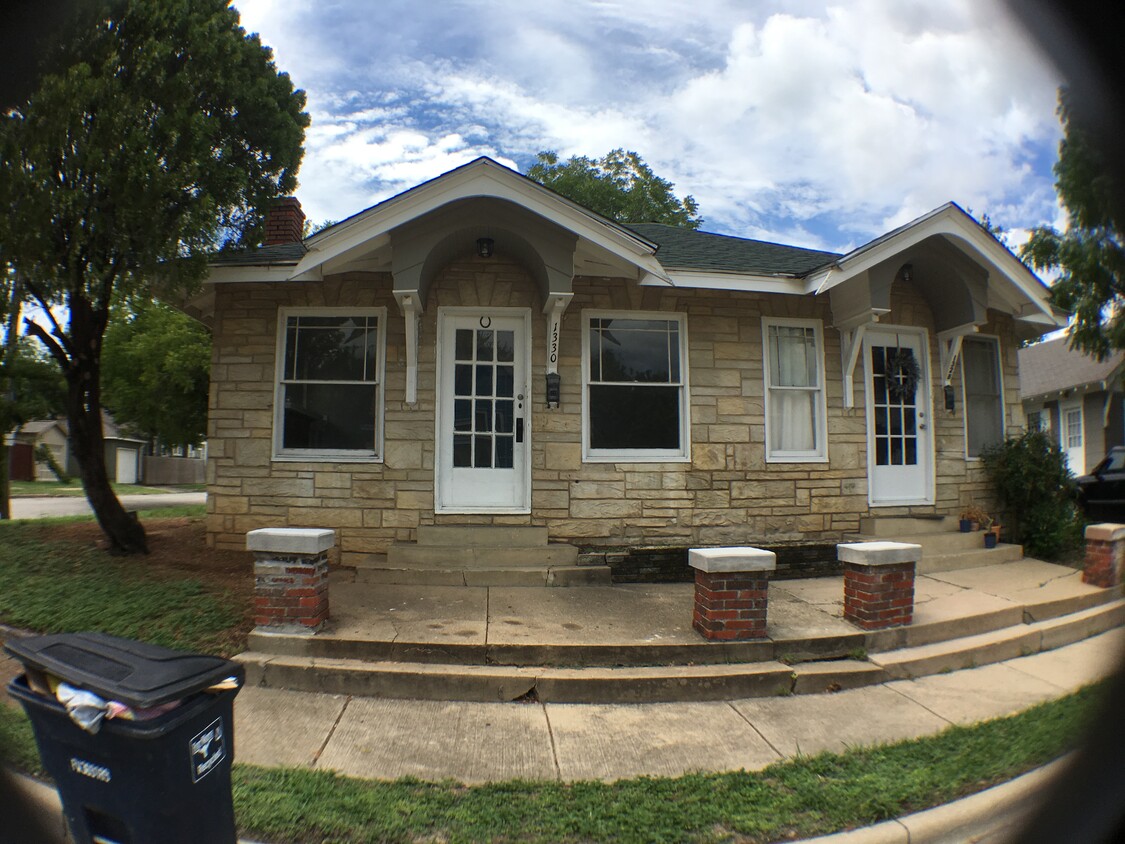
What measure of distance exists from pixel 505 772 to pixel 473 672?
98 cm

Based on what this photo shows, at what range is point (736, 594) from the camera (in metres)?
4.37

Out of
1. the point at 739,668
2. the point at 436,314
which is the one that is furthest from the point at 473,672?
the point at 436,314

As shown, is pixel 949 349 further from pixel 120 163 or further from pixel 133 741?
pixel 120 163

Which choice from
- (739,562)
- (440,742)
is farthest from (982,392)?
(440,742)

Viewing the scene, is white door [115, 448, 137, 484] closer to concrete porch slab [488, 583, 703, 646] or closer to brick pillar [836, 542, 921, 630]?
concrete porch slab [488, 583, 703, 646]

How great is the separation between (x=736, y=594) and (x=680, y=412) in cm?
275

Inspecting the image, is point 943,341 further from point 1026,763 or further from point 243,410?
point 243,410

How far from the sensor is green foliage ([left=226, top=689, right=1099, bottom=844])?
99.7 inches

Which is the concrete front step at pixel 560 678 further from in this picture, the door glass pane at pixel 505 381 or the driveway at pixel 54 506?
the driveway at pixel 54 506

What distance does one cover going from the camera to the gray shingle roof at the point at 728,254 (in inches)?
269

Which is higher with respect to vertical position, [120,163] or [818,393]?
[120,163]

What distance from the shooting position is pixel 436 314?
21.1 feet

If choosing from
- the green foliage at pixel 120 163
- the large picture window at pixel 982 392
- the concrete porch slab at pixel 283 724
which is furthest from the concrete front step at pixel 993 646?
the green foliage at pixel 120 163

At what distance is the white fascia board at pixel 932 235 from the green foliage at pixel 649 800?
4.47 metres
